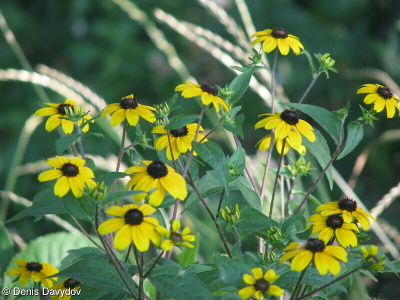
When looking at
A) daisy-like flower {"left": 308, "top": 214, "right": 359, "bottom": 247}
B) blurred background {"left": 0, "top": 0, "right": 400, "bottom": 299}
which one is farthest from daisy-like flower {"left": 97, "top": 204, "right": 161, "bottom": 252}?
blurred background {"left": 0, "top": 0, "right": 400, "bottom": 299}

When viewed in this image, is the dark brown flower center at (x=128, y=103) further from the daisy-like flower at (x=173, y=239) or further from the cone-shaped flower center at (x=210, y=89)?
the daisy-like flower at (x=173, y=239)

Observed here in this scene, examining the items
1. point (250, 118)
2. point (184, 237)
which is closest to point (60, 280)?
point (184, 237)

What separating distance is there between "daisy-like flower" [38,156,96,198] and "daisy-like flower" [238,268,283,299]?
207mm

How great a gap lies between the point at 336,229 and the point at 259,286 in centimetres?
16

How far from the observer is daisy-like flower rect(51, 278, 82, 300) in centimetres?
77

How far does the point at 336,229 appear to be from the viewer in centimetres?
71

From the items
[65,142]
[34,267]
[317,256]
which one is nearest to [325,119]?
[317,256]

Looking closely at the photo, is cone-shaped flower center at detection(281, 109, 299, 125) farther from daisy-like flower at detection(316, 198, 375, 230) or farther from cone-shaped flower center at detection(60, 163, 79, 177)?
cone-shaped flower center at detection(60, 163, 79, 177)

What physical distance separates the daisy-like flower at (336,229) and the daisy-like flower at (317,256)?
78mm

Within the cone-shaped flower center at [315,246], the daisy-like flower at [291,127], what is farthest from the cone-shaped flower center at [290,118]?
the cone-shaped flower center at [315,246]

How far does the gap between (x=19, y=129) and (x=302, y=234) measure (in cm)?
197

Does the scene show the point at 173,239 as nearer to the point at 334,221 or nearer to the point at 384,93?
the point at 334,221

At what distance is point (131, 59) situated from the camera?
8.80 feet

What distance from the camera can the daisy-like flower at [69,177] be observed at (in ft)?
2.13
